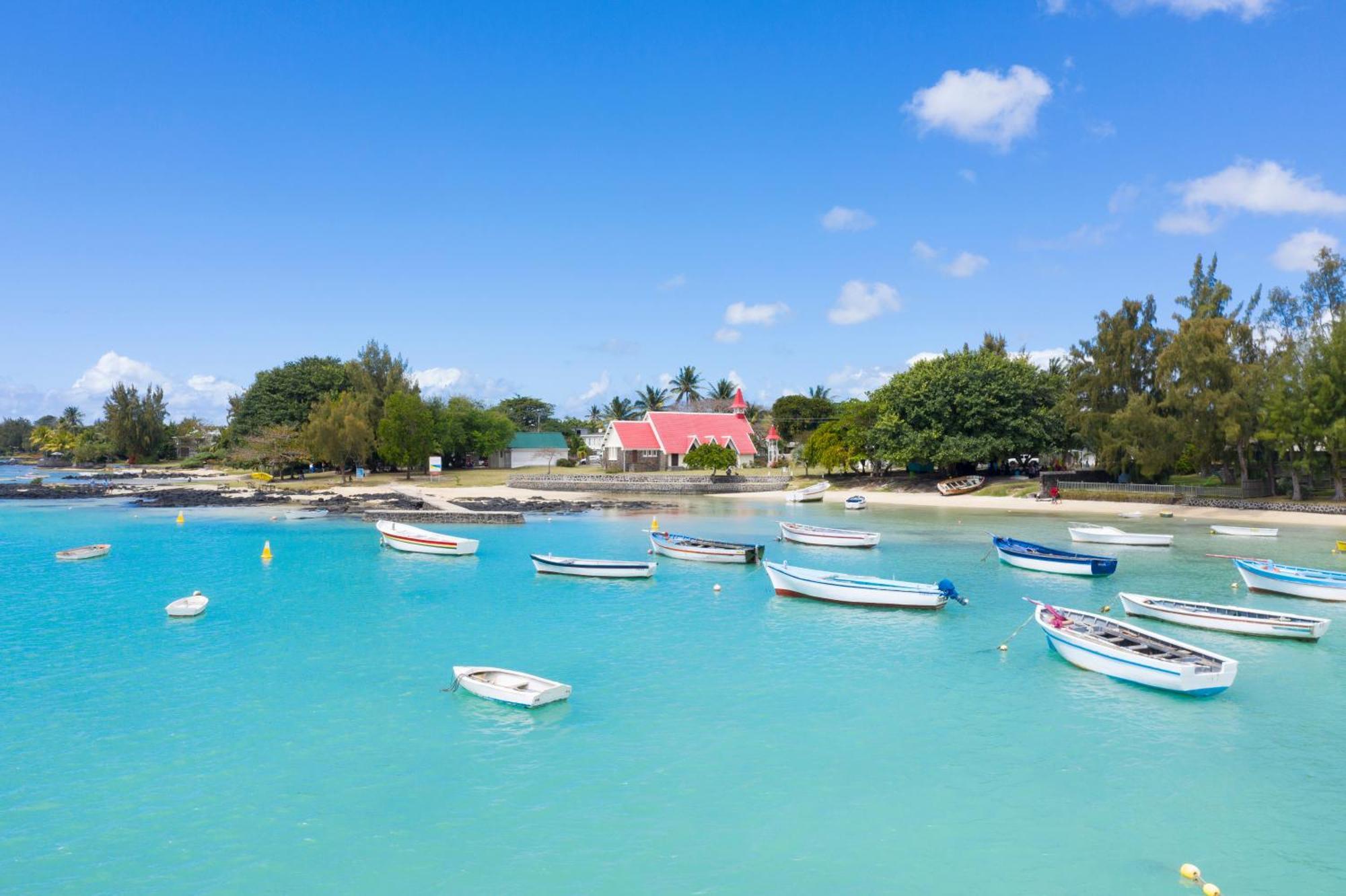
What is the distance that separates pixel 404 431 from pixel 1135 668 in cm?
7481

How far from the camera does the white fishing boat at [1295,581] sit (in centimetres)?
2969

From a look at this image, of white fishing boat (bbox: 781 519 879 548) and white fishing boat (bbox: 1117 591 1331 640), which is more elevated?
white fishing boat (bbox: 781 519 879 548)

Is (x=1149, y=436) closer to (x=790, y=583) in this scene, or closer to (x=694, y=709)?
(x=790, y=583)

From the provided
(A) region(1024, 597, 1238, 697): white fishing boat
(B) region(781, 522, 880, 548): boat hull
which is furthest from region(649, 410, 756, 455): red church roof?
(A) region(1024, 597, 1238, 697): white fishing boat

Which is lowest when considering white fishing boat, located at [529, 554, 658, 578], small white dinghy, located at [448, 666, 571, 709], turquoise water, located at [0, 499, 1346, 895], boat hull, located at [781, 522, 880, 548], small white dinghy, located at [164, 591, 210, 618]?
turquoise water, located at [0, 499, 1346, 895]

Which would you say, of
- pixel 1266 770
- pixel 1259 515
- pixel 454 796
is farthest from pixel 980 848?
pixel 1259 515

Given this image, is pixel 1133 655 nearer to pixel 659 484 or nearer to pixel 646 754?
pixel 646 754

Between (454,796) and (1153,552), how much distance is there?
39972mm

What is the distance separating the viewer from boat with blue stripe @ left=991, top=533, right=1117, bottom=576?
113ft

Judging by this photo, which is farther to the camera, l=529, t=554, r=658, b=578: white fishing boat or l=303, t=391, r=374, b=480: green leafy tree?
l=303, t=391, r=374, b=480: green leafy tree

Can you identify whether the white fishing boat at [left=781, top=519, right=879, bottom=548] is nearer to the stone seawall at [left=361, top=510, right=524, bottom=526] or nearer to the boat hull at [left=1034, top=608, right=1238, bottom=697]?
the boat hull at [left=1034, top=608, right=1238, bottom=697]

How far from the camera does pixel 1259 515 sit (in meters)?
53.0

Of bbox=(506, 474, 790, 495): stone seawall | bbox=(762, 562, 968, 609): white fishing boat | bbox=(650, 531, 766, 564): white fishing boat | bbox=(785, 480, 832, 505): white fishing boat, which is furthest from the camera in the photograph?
bbox=(506, 474, 790, 495): stone seawall

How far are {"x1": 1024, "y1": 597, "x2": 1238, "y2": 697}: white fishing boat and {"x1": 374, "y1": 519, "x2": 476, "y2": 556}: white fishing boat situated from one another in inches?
1146
